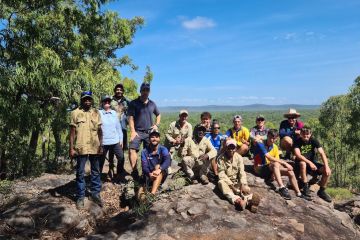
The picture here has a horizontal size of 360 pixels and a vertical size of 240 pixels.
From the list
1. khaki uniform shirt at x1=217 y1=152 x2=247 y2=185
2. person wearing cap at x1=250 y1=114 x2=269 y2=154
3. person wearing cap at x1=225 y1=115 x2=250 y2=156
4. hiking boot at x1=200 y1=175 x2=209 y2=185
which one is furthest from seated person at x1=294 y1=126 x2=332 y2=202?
hiking boot at x1=200 y1=175 x2=209 y2=185

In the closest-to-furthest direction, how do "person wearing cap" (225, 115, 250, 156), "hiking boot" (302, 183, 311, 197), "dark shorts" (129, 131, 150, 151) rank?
"dark shorts" (129, 131, 150, 151) → "hiking boot" (302, 183, 311, 197) → "person wearing cap" (225, 115, 250, 156)

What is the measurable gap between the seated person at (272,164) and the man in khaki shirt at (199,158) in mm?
1425

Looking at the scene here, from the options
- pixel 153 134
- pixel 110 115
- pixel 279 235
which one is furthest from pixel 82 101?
pixel 279 235

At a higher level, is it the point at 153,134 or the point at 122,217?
the point at 153,134

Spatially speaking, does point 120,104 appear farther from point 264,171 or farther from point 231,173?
point 264,171

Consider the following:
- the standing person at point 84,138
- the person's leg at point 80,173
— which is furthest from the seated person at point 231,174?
the person's leg at point 80,173

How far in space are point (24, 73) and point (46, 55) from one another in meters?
0.68

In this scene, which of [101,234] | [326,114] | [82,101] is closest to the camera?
[101,234]

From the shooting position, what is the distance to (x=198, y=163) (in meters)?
8.24

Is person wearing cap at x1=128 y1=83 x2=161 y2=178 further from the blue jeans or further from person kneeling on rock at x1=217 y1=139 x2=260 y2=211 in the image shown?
person kneeling on rock at x1=217 y1=139 x2=260 y2=211

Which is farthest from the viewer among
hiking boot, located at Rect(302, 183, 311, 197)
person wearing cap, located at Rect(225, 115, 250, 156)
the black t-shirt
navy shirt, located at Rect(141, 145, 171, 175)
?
person wearing cap, located at Rect(225, 115, 250, 156)

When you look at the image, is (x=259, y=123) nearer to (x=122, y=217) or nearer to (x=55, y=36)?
(x=122, y=217)

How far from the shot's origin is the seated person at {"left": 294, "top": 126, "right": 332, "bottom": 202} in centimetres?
884

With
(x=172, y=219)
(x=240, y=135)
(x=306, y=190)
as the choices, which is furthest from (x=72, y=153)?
(x=306, y=190)
